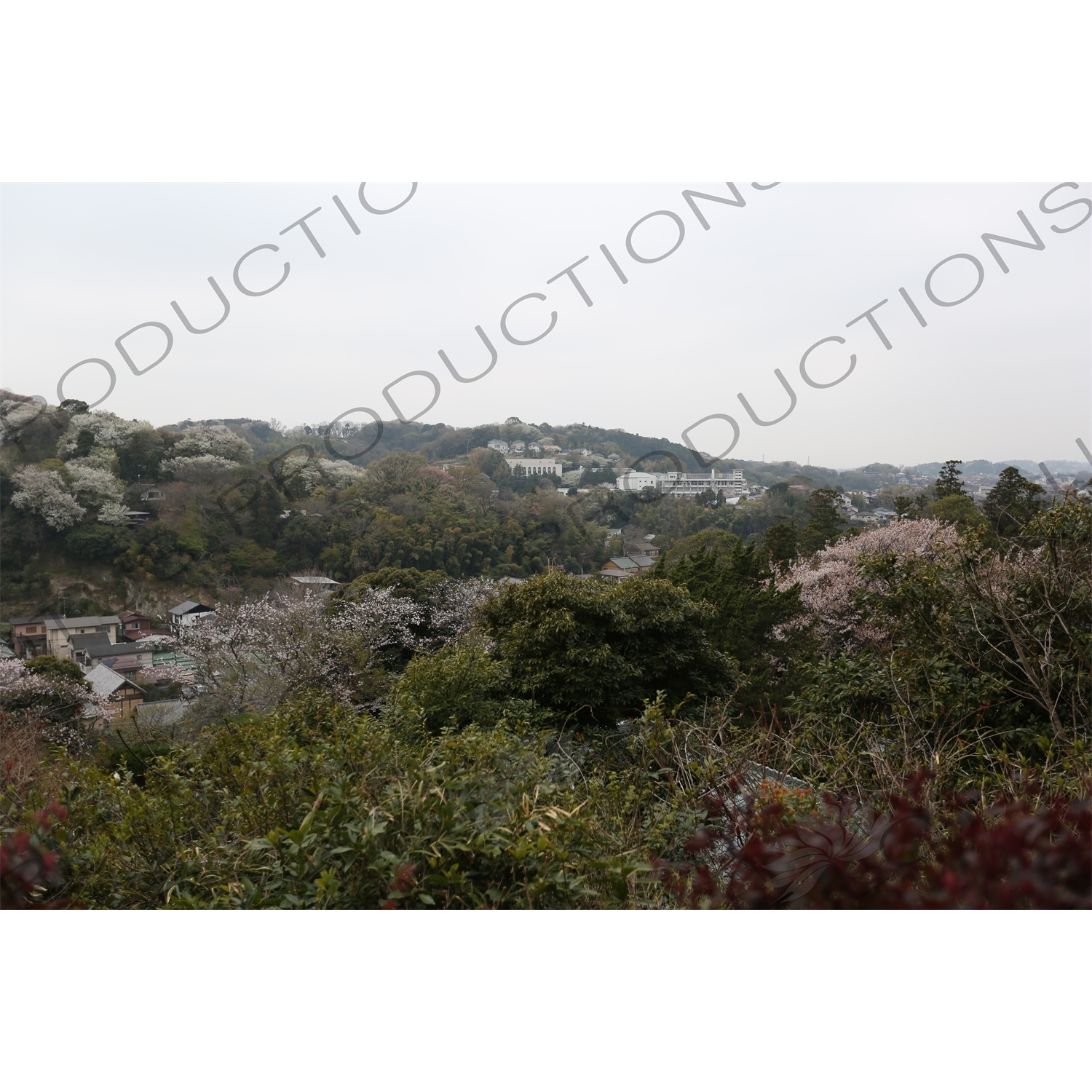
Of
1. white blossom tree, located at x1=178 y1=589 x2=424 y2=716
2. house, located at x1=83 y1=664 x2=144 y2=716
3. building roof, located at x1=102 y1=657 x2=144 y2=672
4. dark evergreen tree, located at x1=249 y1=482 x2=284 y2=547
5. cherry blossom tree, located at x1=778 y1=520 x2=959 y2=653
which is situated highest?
dark evergreen tree, located at x1=249 y1=482 x2=284 y2=547

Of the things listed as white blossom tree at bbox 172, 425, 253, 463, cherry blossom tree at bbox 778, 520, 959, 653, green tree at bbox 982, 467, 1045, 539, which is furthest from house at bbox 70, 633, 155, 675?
green tree at bbox 982, 467, 1045, 539

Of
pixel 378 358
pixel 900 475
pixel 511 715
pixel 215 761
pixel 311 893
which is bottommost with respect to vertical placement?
pixel 900 475

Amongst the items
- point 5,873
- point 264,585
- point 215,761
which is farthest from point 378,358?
point 5,873

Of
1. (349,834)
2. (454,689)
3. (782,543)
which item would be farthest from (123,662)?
(349,834)

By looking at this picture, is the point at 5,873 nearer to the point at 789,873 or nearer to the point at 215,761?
the point at 215,761

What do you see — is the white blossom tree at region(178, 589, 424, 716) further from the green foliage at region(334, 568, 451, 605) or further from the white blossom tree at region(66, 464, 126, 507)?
the white blossom tree at region(66, 464, 126, 507)

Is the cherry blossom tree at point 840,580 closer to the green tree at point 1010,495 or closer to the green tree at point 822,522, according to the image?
the green tree at point 1010,495
